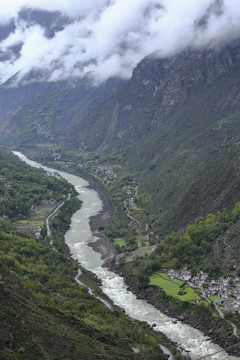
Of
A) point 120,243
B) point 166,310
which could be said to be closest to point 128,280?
point 166,310

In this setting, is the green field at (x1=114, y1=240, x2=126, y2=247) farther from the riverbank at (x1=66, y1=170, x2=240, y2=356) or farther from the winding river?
the winding river

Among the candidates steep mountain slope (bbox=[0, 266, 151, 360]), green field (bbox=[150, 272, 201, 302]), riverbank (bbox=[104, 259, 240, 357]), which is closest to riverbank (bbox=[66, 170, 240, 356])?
riverbank (bbox=[104, 259, 240, 357])

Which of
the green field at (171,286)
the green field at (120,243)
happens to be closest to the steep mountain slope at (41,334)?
the green field at (171,286)

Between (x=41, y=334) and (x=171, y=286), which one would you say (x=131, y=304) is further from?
(x=41, y=334)

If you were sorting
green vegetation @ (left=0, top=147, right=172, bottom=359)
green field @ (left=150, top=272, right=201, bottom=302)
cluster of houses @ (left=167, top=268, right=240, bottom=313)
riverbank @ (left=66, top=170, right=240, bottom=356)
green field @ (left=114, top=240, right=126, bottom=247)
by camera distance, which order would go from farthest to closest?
green field @ (left=114, top=240, right=126, bottom=247)
green field @ (left=150, top=272, right=201, bottom=302)
cluster of houses @ (left=167, top=268, right=240, bottom=313)
riverbank @ (left=66, top=170, right=240, bottom=356)
green vegetation @ (left=0, top=147, right=172, bottom=359)

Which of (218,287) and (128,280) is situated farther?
(128,280)

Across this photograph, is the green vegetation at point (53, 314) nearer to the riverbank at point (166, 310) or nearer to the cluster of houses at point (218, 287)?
the riverbank at point (166, 310)
